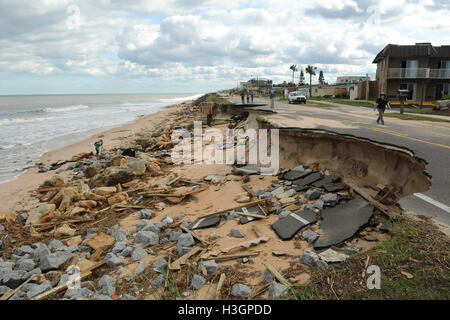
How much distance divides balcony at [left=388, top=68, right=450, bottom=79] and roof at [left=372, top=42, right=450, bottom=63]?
1898 mm

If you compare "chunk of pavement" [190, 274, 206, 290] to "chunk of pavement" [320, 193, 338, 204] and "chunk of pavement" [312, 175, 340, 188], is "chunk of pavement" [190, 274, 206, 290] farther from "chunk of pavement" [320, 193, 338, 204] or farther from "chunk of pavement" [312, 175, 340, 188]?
"chunk of pavement" [312, 175, 340, 188]

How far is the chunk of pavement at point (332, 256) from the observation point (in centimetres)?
482

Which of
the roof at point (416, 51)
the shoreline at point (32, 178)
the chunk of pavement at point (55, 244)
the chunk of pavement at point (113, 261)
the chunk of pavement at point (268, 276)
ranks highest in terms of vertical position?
the roof at point (416, 51)

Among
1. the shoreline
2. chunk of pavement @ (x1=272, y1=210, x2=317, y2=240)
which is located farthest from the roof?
chunk of pavement @ (x1=272, y1=210, x2=317, y2=240)

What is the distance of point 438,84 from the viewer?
3675 centimetres

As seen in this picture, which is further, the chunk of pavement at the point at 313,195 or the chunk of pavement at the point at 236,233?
the chunk of pavement at the point at 313,195

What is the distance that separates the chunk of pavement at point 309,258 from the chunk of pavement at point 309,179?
4298 mm

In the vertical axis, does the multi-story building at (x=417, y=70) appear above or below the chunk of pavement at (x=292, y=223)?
above

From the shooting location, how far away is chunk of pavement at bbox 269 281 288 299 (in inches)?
163

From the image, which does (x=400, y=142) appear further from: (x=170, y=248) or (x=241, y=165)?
(x=170, y=248)

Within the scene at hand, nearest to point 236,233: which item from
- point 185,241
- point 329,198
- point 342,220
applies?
point 185,241

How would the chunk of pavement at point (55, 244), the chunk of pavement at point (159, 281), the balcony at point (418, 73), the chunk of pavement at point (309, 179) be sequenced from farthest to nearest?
the balcony at point (418, 73), the chunk of pavement at point (309, 179), the chunk of pavement at point (55, 244), the chunk of pavement at point (159, 281)

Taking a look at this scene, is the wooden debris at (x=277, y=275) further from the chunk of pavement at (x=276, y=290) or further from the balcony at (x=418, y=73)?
the balcony at (x=418, y=73)

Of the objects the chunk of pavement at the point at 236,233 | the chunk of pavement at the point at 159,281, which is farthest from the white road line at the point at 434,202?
the chunk of pavement at the point at 159,281
